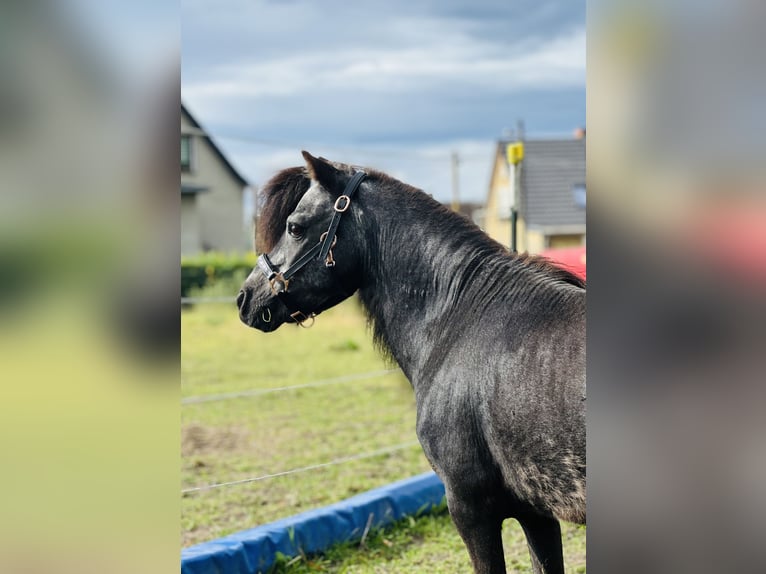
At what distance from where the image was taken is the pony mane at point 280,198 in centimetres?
242

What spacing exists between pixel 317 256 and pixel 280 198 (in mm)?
292

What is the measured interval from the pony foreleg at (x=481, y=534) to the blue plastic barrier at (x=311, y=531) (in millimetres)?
1282

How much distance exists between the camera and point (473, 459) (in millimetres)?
1938

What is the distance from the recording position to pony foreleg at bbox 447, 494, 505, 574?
201 centimetres

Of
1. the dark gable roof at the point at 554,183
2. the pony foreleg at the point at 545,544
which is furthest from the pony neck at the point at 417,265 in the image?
the dark gable roof at the point at 554,183

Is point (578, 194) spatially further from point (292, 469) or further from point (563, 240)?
point (292, 469)

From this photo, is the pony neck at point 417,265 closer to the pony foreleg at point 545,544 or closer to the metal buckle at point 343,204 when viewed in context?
the metal buckle at point 343,204

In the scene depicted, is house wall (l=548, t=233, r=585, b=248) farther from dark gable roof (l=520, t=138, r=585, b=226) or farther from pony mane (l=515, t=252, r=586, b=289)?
pony mane (l=515, t=252, r=586, b=289)

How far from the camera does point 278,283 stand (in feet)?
7.70

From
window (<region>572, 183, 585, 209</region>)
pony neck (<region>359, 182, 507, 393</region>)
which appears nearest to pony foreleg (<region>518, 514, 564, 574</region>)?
pony neck (<region>359, 182, 507, 393</region>)
